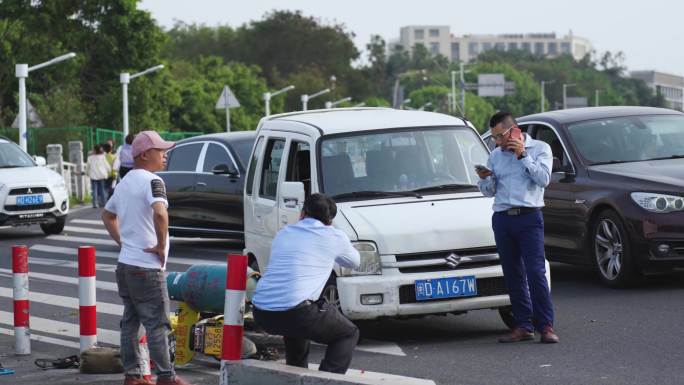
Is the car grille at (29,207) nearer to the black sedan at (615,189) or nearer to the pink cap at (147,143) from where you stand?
the black sedan at (615,189)

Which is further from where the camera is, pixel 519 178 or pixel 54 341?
pixel 54 341

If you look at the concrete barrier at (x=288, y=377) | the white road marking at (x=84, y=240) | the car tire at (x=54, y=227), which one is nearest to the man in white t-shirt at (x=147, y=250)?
the concrete barrier at (x=288, y=377)

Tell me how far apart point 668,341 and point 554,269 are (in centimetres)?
553

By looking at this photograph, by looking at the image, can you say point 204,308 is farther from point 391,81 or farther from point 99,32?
point 391,81

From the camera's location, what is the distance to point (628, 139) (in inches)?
575

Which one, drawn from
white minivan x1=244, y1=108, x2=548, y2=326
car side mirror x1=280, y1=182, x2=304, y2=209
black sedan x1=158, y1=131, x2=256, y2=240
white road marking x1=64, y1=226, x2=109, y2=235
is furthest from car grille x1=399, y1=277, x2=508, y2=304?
white road marking x1=64, y1=226, x2=109, y2=235

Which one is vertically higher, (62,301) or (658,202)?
(658,202)

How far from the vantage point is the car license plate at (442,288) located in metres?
10.8

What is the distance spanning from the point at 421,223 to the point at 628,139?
169 inches

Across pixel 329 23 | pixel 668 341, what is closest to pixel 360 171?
pixel 668 341

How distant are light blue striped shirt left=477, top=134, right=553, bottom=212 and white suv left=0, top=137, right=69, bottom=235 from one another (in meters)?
13.6

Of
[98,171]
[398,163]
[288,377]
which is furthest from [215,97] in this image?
[288,377]

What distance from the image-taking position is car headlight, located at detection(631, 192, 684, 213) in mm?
13320

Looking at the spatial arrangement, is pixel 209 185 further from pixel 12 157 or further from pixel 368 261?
pixel 368 261
